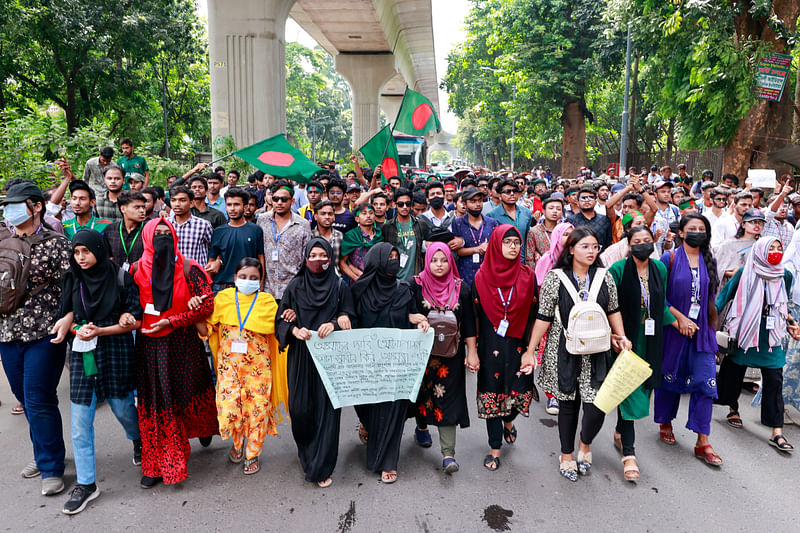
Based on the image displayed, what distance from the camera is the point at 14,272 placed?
3797mm

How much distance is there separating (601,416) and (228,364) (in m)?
2.72

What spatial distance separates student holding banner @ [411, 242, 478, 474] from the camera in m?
4.21

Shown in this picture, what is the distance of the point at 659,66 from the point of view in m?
15.8

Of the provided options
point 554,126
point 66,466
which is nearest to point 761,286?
point 66,466

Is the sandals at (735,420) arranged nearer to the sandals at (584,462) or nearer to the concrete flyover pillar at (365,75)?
the sandals at (584,462)

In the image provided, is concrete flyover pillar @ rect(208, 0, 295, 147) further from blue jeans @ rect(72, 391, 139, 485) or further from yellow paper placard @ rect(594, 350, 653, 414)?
yellow paper placard @ rect(594, 350, 653, 414)

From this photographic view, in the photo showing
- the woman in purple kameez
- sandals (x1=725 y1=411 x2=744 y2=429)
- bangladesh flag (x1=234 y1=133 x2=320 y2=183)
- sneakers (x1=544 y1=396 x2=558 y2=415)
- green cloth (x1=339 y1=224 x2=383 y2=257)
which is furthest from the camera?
bangladesh flag (x1=234 y1=133 x2=320 y2=183)

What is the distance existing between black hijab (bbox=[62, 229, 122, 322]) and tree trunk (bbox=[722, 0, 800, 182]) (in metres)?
13.8

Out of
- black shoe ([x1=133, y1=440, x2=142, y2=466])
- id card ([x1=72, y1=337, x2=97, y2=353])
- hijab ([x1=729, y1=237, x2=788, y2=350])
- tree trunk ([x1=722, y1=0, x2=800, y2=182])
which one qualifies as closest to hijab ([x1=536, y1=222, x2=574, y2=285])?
hijab ([x1=729, y1=237, x2=788, y2=350])

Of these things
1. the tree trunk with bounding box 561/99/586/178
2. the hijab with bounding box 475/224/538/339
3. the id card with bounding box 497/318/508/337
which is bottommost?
the id card with bounding box 497/318/508/337

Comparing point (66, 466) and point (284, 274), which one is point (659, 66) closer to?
point (284, 274)

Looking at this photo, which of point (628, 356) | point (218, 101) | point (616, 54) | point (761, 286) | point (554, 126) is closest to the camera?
point (628, 356)

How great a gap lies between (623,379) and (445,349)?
1247 mm

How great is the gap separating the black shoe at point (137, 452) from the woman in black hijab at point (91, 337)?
47 centimetres
